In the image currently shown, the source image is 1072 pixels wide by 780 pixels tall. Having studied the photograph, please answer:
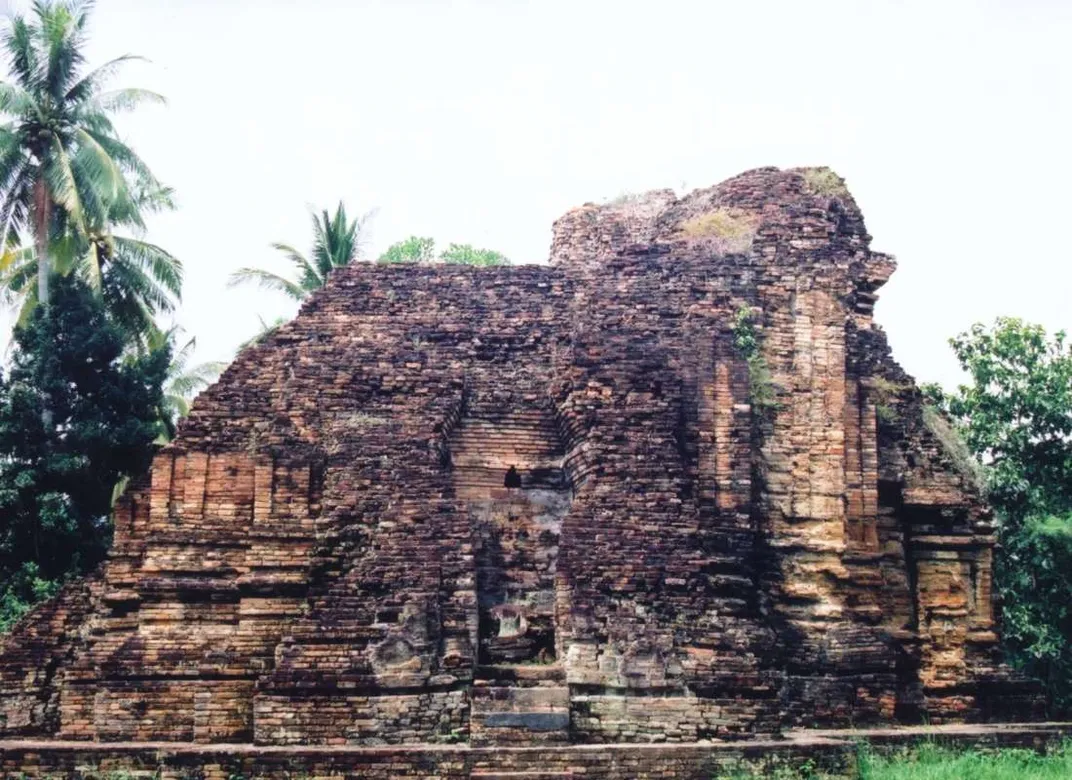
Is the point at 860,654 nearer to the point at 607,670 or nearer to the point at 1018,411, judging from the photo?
the point at 607,670

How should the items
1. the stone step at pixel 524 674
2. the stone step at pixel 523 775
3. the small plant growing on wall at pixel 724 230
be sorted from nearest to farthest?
the stone step at pixel 523 775, the stone step at pixel 524 674, the small plant growing on wall at pixel 724 230

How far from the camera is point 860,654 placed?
18797 mm

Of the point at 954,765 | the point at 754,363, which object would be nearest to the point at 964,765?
the point at 954,765

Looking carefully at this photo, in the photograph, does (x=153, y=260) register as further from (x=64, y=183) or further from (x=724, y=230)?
(x=724, y=230)

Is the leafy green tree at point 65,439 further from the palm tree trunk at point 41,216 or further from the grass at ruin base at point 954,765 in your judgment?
the grass at ruin base at point 954,765

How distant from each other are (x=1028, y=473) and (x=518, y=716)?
14.2m

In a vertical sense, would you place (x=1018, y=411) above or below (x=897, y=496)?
above

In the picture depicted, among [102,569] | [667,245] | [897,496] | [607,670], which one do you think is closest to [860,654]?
[897,496]

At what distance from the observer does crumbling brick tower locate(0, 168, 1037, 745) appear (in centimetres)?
1623

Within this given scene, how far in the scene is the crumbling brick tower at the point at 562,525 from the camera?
1623 centimetres

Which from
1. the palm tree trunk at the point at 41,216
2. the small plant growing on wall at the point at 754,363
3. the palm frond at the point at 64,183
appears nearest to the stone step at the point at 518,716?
Result: the small plant growing on wall at the point at 754,363

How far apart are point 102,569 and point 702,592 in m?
7.16

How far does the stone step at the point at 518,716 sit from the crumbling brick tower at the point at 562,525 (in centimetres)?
2

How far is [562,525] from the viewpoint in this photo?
57.0ft
